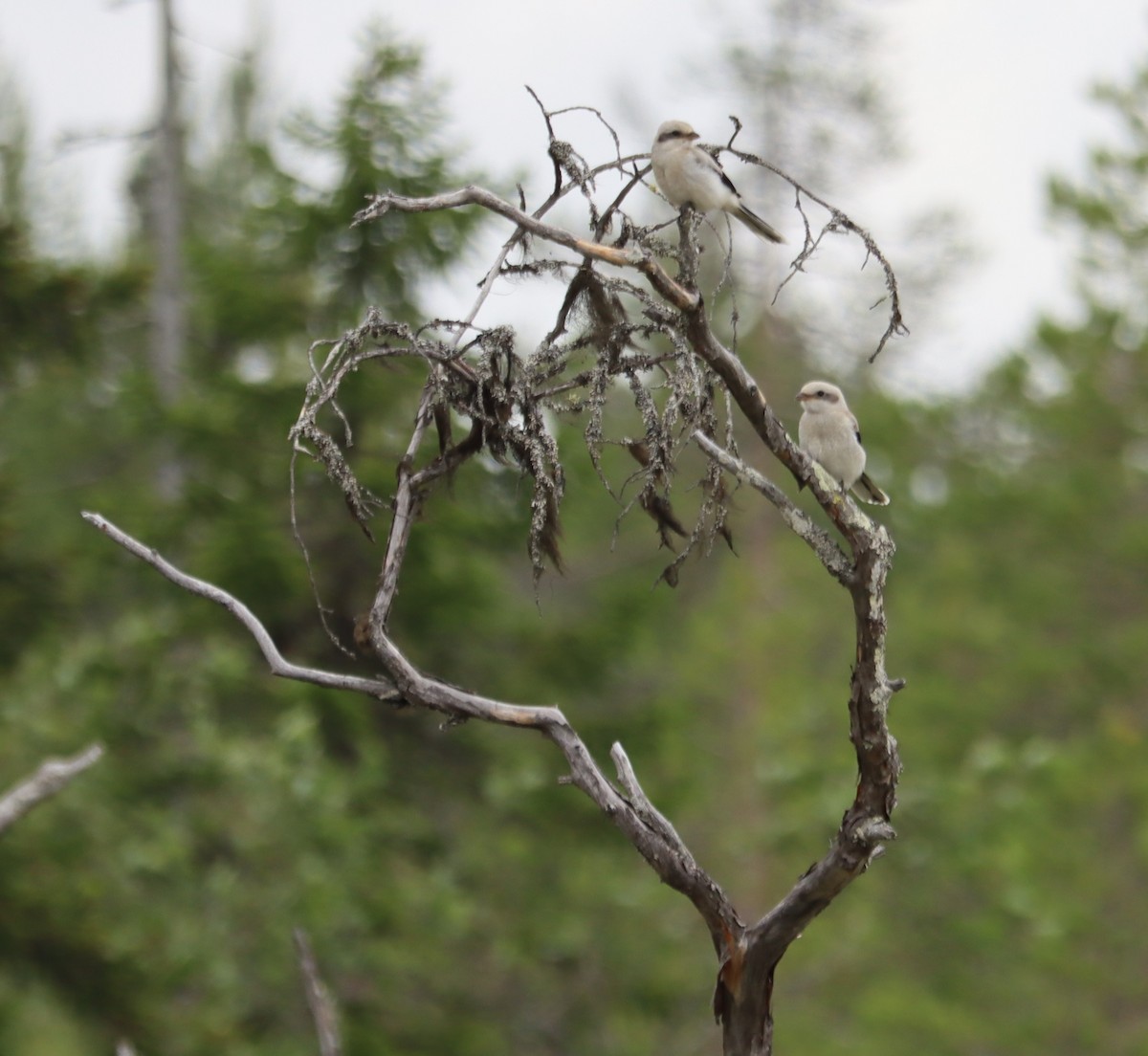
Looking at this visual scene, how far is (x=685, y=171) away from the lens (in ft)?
14.2

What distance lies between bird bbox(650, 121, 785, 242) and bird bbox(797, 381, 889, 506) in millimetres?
1063

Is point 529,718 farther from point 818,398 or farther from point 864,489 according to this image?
point 864,489

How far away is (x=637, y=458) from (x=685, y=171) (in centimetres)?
105

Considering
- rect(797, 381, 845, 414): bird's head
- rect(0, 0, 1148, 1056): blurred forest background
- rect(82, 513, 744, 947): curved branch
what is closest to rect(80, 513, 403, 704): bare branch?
rect(82, 513, 744, 947): curved branch

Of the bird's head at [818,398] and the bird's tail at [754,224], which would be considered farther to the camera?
the bird's head at [818,398]

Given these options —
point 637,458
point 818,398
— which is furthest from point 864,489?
point 637,458

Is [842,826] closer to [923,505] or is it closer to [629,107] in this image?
[629,107]

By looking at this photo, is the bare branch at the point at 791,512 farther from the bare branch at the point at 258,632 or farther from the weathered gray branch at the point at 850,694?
the bare branch at the point at 258,632

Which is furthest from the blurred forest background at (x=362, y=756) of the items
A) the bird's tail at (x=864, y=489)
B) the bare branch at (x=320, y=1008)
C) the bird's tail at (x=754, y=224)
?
the bare branch at (x=320, y=1008)

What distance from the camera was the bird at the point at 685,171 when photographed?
433 centimetres

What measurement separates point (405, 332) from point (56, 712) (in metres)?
11.9

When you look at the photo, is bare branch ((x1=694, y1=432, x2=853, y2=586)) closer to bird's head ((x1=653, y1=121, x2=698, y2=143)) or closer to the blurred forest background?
bird's head ((x1=653, y1=121, x2=698, y2=143))

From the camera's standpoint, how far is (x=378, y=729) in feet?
43.2

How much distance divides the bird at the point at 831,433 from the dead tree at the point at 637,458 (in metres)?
2.20
